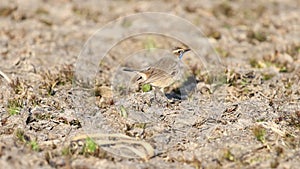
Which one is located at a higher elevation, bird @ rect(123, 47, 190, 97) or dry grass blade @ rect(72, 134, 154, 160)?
bird @ rect(123, 47, 190, 97)

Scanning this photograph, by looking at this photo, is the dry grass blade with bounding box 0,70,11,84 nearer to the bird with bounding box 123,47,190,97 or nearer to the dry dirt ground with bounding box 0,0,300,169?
the dry dirt ground with bounding box 0,0,300,169

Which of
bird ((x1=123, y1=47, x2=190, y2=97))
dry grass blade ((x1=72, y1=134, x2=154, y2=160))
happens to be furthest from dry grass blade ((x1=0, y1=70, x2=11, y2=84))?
dry grass blade ((x1=72, y1=134, x2=154, y2=160))

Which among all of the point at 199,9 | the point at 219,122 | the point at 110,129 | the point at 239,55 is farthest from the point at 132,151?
the point at 199,9

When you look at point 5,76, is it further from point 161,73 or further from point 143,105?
point 161,73

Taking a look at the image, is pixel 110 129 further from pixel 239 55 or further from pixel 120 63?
pixel 239 55

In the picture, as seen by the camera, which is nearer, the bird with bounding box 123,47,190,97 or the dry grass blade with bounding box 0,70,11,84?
the bird with bounding box 123,47,190,97

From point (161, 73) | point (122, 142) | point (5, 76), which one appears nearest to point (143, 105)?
point (161, 73)

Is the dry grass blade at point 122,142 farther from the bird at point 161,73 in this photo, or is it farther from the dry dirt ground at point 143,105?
the bird at point 161,73

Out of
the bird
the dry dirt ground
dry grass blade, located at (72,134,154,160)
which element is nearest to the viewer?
the dry dirt ground
